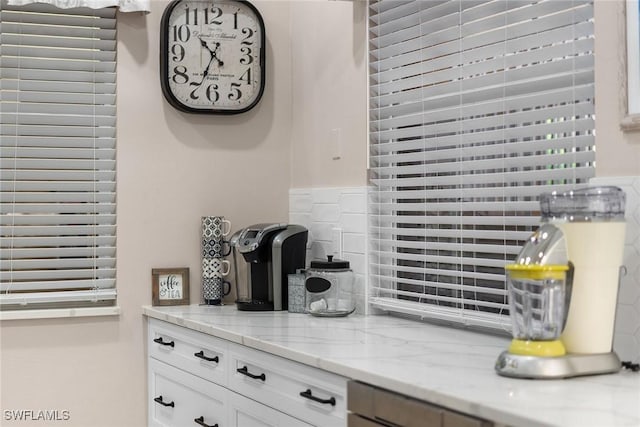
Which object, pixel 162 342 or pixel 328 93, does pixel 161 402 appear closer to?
pixel 162 342

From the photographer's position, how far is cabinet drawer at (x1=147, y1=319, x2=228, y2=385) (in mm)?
2934

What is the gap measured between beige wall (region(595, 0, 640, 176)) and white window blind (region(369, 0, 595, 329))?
62mm

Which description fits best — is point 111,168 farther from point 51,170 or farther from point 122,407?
point 122,407

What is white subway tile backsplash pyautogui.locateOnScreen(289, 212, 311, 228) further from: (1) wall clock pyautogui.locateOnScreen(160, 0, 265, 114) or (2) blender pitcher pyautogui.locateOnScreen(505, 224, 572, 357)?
(2) blender pitcher pyautogui.locateOnScreen(505, 224, 572, 357)

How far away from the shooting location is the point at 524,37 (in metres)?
2.53

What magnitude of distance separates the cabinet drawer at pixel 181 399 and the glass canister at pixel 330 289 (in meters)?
0.49

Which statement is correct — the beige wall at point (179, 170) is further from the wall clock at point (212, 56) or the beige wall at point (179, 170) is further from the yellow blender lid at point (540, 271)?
the yellow blender lid at point (540, 271)

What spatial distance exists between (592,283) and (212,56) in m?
2.19

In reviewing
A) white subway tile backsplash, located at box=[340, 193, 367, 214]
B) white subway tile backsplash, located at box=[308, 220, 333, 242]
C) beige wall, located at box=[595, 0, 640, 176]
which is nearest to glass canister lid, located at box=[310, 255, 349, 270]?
white subway tile backsplash, located at box=[340, 193, 367, 214]

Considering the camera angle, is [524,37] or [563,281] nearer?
[563,281]

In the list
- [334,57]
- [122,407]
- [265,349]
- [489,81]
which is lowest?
[122,407]

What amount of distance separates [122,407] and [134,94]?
1.34m

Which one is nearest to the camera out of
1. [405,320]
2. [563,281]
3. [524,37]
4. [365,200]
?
[563,281]

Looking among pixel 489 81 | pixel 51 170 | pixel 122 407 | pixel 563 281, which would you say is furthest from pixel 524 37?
pixel 122 407
